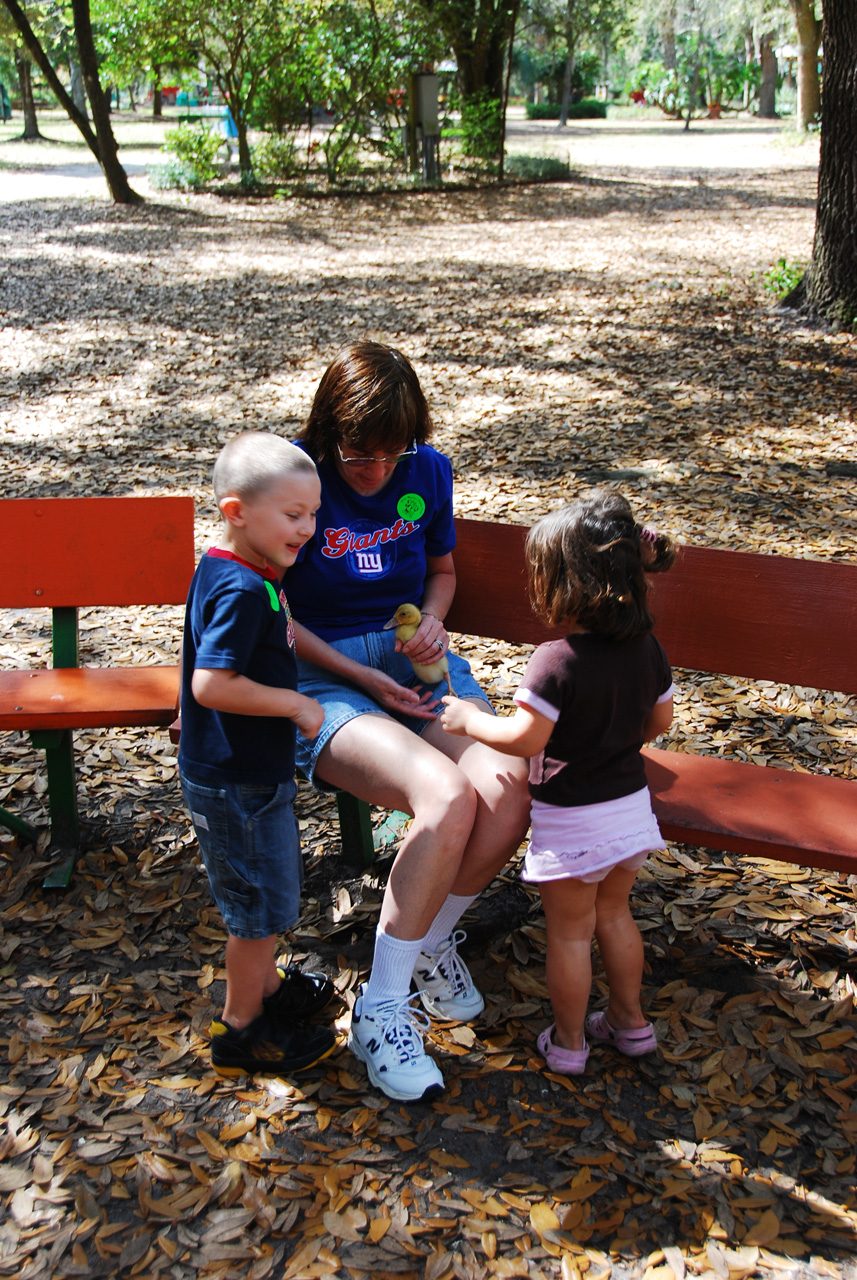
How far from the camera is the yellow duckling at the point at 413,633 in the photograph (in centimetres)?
279

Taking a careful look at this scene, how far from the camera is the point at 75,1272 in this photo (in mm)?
2049

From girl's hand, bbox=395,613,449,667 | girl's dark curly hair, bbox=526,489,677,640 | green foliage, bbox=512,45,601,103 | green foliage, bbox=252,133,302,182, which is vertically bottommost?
girl's hand, bbox=395,613,449,667

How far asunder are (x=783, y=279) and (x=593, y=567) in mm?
9331

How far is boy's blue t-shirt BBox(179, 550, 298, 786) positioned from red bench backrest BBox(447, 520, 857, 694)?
44.6 inches

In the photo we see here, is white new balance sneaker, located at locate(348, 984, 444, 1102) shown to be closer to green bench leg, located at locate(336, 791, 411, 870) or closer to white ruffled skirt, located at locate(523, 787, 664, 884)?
white ruffled skirt, located at locate(523, 787, 664, 884)

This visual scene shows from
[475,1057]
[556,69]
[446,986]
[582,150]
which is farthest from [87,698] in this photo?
[556,69]

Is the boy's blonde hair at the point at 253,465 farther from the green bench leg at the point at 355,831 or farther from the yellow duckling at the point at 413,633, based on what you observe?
the green bench leg at the point at 355,831

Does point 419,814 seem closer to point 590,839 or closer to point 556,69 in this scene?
point 590,839

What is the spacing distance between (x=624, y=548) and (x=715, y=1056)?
49.6 inches

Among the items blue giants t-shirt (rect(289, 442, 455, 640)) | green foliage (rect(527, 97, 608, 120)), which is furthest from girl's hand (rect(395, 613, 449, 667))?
green foliage (rect(527, 97, 608, 120))

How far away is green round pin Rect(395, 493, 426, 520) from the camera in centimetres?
290

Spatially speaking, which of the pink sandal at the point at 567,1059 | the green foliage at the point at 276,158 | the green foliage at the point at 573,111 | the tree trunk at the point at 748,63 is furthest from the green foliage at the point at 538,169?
the tree trunk at the point at 748,63

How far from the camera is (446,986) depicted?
8.86 ft

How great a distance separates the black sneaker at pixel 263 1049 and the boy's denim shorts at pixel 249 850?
0.92 feet
